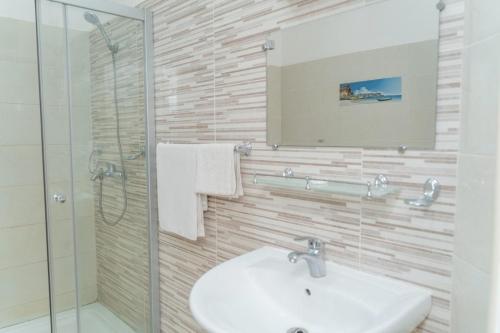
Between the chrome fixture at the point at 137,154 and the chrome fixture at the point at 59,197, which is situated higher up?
the chrome fixture at the point at 137,154

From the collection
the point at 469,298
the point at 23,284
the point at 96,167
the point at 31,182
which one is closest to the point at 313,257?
the point at 469,298

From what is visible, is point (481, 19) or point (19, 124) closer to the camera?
point (481, 19)

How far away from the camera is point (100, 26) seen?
1.92 metres

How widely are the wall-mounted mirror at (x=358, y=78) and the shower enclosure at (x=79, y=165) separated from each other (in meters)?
1.04

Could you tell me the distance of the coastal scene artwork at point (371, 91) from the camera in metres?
1.04

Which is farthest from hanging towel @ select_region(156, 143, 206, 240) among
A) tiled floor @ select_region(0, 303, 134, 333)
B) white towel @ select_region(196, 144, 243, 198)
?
tiled floor @ select_region(0, 303, 134, 333)

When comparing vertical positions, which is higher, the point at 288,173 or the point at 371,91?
the point at 371,91

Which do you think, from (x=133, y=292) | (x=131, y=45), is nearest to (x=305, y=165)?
(x=131, y=45)

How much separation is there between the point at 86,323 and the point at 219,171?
52.6 inches

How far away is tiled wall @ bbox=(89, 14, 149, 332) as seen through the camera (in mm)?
1970

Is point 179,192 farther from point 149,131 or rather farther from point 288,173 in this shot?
point 288,173

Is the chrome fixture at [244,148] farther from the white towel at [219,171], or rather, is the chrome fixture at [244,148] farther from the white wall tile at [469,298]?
the white wall tile at [469,298]

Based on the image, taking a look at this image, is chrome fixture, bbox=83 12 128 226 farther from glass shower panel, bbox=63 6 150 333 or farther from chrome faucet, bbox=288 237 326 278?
Answer: chrome faucet, bbox=288 237 326 278

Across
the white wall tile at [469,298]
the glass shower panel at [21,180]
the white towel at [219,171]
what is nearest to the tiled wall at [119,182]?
the glass shower panel at [21,180]
